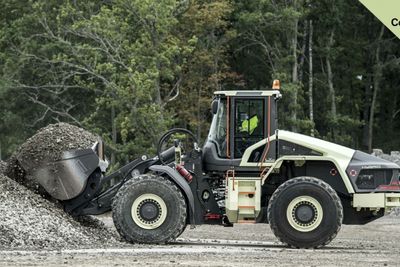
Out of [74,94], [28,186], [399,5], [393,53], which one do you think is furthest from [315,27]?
[399,5]

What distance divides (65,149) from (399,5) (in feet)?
36.1

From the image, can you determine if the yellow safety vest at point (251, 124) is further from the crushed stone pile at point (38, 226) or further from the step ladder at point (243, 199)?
the crushed stone pile at point (38, 226)

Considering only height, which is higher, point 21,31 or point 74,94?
point 21,31

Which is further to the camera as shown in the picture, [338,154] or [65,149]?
[65,149]

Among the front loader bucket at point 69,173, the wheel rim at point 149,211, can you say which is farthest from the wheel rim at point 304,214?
the front loader bucket at point 69,173

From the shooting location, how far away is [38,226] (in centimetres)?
1617

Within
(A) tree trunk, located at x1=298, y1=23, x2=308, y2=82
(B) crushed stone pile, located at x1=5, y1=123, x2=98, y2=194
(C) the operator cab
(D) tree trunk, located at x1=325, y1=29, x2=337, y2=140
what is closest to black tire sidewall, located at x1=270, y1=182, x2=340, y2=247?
(C) the operator cab

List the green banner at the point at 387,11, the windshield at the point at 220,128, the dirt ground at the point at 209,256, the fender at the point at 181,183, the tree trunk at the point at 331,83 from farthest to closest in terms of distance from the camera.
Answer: the tree trunk at the point at 331,83
the windshield at the point at 220,128
the fender at the point at 181,183
the dirt ground at the point at 209,256
the green banner at the point at 387,11

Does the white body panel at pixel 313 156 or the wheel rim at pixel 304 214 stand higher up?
the white body panel at pixel 313 156

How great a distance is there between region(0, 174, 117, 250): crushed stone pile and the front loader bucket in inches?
10.8

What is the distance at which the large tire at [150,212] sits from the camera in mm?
16453

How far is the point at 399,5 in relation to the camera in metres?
7.83

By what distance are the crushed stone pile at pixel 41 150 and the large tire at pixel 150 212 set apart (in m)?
2.00

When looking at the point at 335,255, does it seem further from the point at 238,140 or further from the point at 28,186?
the point at 28,186
